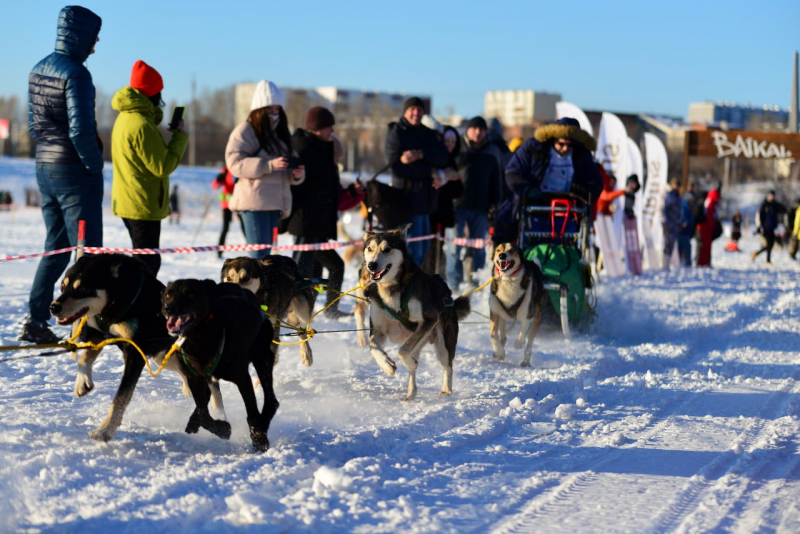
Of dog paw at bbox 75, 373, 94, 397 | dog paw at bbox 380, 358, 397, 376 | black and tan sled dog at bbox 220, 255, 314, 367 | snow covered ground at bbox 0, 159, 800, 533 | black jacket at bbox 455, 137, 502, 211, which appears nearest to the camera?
snow covered ground at bbox 0, 159, 800, 533

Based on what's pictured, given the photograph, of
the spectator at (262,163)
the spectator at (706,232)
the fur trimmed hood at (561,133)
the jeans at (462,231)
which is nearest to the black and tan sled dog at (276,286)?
the spectator at (262,163)

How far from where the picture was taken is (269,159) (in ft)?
21.0

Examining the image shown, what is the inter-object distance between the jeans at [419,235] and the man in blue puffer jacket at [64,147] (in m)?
3.27

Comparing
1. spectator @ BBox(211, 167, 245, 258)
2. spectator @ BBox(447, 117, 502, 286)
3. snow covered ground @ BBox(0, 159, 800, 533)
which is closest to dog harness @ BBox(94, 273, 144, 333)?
snow covered ground @ BBox(0, 159, 800, 533)

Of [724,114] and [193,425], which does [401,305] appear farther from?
[724,114]

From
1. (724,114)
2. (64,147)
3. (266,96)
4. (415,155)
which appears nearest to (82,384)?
(64,147)

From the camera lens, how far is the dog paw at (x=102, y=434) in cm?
375

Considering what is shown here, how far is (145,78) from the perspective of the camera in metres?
5.48

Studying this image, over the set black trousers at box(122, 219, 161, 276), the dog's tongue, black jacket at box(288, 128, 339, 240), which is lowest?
the dog's tongue

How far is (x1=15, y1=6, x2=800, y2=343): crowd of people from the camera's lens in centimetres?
551

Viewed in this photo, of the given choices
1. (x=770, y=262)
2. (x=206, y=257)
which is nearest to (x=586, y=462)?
(x=206, y=257)

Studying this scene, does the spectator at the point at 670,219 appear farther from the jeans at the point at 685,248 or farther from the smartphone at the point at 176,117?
the smartphone at the point at 176,117

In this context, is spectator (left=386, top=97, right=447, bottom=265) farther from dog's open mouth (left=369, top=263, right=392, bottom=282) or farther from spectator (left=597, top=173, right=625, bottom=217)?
spectator (left=597, top=173, right=625, bottom=217)

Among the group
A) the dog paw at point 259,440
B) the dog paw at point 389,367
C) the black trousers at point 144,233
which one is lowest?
the dog paw at point 259,440
